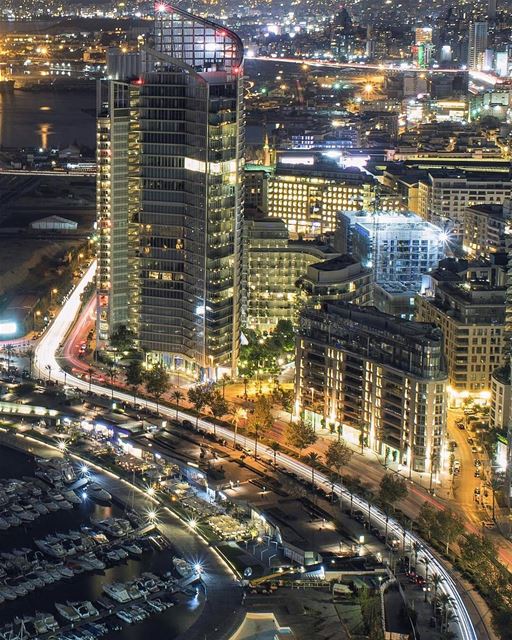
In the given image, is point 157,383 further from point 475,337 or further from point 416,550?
point 416,550

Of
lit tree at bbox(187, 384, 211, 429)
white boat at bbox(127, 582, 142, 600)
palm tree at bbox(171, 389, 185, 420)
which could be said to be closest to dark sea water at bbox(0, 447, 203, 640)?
white boat at bbox(127, 582, 142, 600)

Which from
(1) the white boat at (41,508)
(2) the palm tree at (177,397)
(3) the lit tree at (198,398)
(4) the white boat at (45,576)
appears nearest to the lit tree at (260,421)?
(3) the lit tree at (198,398)

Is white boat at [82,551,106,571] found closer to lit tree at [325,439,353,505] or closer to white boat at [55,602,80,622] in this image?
white boat at [55,602,80,622]

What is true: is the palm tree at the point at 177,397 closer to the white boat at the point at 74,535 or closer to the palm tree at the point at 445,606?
the white boat at the point at 74,535

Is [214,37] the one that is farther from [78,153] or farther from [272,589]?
[78,153]

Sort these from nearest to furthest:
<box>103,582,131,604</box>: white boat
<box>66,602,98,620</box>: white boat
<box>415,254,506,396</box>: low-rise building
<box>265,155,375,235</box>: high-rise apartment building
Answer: <box>66,602,98,620</box>: white boat, <box>103,582,131,604</box>: white boat, <box>415,254,506,396</box>: low-rise building, <box>265,155,375,235</box>: high-rise apartment building

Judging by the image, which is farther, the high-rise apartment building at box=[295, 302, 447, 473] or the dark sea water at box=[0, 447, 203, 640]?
the high-rise apartment building at box=[295, 302, 447, 473]
